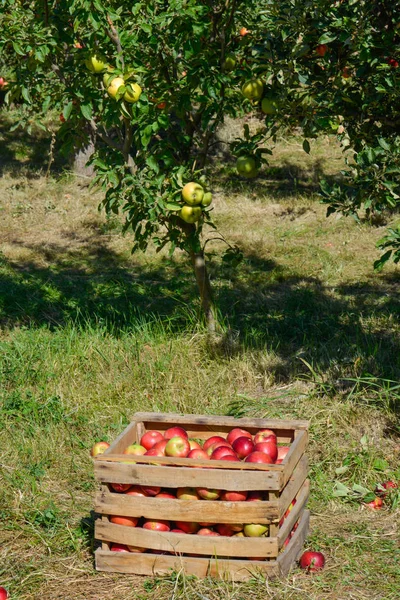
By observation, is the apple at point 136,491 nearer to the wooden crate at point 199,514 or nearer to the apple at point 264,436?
the wooden crate at point 199,514

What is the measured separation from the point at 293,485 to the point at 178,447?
505 mm

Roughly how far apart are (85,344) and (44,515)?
1886 millimetres

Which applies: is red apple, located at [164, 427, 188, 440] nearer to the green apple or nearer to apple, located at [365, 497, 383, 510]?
apple, located at [365, 497, 383, 510]

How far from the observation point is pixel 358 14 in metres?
3.90

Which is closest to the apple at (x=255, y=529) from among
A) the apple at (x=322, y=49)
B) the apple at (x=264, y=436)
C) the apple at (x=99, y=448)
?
the apple at (x=264, y=436)

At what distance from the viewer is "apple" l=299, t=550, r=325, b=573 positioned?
3342 millimetres

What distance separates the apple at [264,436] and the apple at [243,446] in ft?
0.11

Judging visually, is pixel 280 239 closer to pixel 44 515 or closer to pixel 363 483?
pixel 363 483

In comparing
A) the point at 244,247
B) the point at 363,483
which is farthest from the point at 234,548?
the point at 244,247

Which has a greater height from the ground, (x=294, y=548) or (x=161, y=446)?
(x=161, y=446)

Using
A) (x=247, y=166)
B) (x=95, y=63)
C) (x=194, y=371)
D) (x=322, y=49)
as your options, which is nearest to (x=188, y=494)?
(x=194, y=371)

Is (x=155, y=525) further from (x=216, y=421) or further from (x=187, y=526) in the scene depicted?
(x=216, y=421)

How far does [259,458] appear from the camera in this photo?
3.31 m

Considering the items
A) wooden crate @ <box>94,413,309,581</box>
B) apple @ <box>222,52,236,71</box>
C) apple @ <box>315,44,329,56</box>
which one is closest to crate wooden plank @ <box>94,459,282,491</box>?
wooden crate @ <box>94,413,309,581</box>
